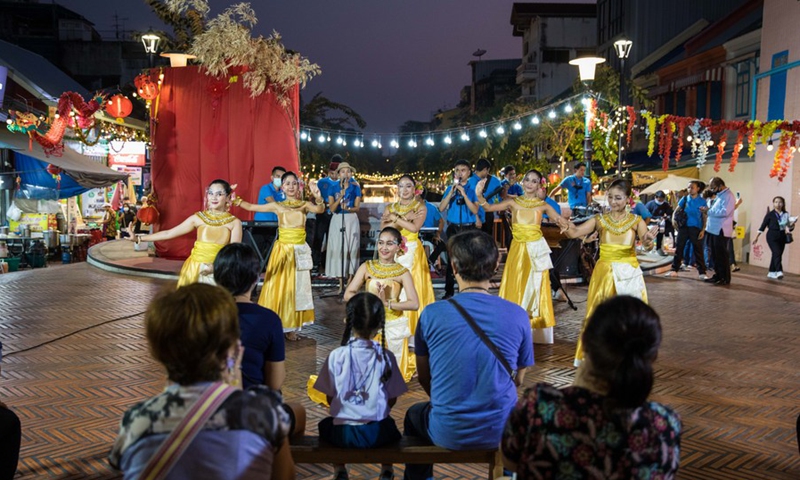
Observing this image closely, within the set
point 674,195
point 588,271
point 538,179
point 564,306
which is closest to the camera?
point 538,179

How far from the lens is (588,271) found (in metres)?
13.2

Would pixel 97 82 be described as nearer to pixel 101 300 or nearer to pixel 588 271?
pixel 101 300

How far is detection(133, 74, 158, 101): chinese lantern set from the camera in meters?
14.0

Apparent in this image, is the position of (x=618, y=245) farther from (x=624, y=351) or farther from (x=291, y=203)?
(x=624, y=351)

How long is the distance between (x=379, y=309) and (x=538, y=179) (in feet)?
13.7

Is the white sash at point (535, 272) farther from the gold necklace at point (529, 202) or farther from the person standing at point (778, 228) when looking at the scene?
the person standing at point (778, 228)

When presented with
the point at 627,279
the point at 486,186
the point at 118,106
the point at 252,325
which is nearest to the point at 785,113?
the point at 486,186

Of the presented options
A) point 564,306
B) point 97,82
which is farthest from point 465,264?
point 97,82

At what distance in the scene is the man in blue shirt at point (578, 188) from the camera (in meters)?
12.6

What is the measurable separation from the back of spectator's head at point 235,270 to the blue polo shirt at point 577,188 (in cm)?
962

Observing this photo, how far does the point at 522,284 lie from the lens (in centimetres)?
777

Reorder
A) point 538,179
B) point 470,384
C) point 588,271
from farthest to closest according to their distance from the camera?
point 588,271, point 538,179, point 470,384

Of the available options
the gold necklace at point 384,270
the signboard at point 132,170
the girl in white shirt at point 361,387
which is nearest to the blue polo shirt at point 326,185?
the gold necklace at point 384,270

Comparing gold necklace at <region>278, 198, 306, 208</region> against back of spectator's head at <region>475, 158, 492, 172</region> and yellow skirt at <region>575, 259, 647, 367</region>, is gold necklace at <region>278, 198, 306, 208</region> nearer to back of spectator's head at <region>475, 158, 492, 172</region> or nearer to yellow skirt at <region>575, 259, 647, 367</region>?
back of spectator's head at <region>475, 158, 492, 172</region>
